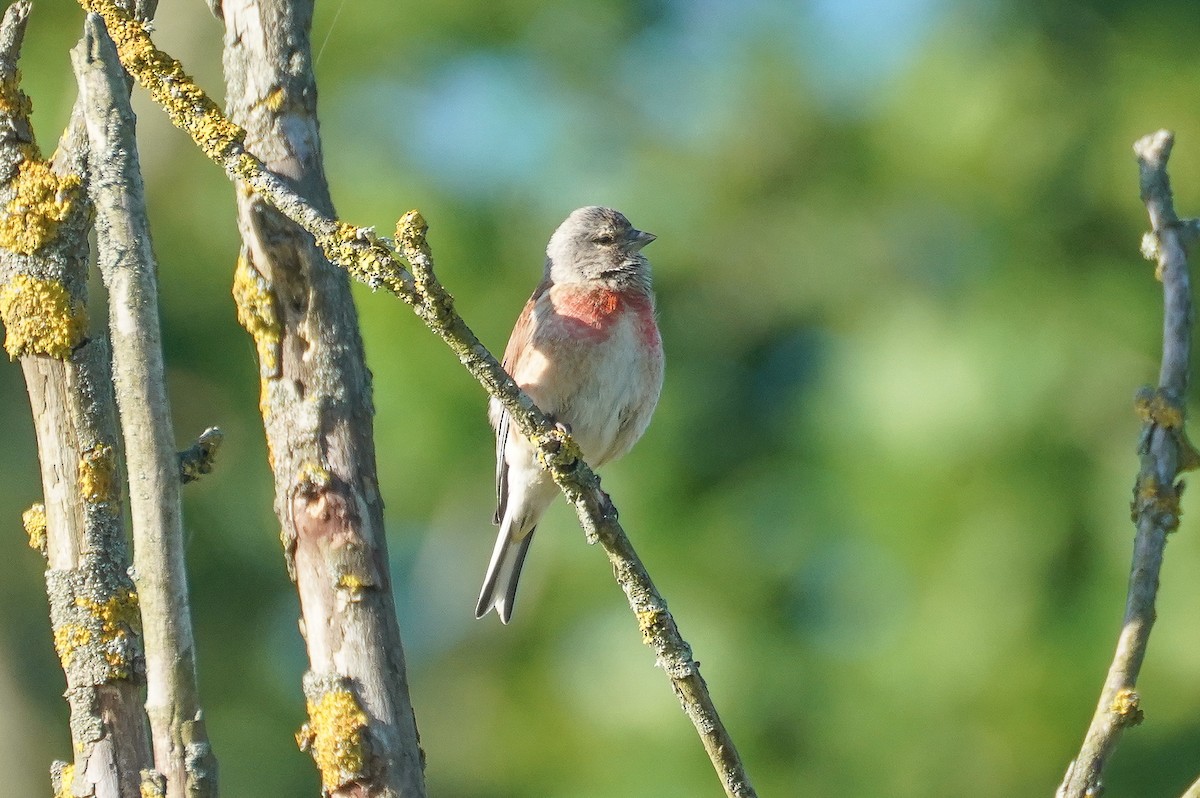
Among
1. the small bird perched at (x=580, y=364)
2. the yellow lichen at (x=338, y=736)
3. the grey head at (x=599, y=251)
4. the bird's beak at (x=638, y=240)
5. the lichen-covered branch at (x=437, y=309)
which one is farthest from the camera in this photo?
the bird's beak at (x=638, y=240)

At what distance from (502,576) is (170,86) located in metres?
2.89

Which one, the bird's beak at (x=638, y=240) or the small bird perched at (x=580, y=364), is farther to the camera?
the bird's beak at (x=638, y=240)

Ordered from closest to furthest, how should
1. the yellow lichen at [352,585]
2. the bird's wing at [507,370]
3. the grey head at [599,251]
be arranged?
the yellow lichen at [352,585]
the bird's wing at [507,370]
the grey head at [599,251]

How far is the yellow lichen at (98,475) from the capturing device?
303 cm

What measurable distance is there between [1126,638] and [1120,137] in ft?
14.7

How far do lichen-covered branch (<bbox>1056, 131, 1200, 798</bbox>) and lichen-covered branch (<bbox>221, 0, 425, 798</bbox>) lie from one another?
148cm

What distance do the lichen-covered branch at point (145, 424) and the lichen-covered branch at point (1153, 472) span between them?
172 centimetres

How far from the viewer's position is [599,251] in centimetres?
560

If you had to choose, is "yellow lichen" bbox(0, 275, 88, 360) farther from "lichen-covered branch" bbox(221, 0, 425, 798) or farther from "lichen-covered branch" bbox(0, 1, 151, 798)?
"lichen-covered branch" bbox(221, 0, 425, 798)

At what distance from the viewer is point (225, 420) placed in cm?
858

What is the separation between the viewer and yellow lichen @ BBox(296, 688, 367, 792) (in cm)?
326

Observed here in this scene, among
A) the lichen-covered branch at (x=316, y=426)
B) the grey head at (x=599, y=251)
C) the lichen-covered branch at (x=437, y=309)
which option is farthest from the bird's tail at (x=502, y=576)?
the lichen-covered branch at (x=437, y=309)

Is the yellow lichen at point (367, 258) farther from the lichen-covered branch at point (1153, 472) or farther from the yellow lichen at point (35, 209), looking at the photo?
the lichen-covered branch at point (1153, 472)

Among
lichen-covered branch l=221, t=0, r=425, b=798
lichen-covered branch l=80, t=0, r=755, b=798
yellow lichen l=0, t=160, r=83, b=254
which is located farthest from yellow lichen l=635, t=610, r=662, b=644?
yellow lichen l=0, t=160, r=83, b=254
